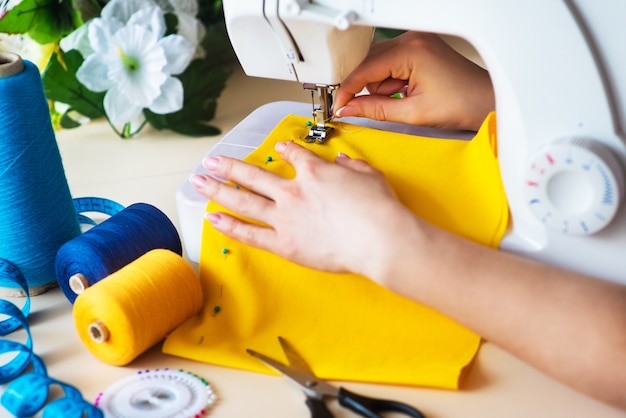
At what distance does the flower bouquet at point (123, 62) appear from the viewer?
1.59 meters

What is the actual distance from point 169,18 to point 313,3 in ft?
2.40

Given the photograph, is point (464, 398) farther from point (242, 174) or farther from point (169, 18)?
point (169, 18)

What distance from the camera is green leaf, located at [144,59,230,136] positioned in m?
1.71

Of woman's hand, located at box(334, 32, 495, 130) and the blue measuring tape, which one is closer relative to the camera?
the blue measuring tape

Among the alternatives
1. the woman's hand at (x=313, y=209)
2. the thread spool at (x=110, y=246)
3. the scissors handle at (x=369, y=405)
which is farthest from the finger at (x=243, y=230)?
the scissors handle at (x=369, y=405)

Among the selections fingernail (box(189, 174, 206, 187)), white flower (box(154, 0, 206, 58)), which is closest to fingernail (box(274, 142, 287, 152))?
fingernail (box(189, 174, 206, 187))

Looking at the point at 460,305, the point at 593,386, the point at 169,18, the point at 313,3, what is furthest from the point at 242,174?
the point at 169,18

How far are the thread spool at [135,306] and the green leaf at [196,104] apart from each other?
0.67 m

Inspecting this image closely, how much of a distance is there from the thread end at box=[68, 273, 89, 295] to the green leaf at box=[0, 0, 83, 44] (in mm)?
674

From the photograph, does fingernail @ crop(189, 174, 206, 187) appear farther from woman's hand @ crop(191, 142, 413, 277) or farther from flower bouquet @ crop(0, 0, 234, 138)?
flower bouquet @ crop(0, 0, 234, 138)

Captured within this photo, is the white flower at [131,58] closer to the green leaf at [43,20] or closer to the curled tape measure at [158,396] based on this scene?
the green leaf at [43,20]

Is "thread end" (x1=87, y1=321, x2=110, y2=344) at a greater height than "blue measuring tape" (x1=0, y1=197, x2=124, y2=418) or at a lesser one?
greater

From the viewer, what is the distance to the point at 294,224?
104cm

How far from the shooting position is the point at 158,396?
977 millimetres
